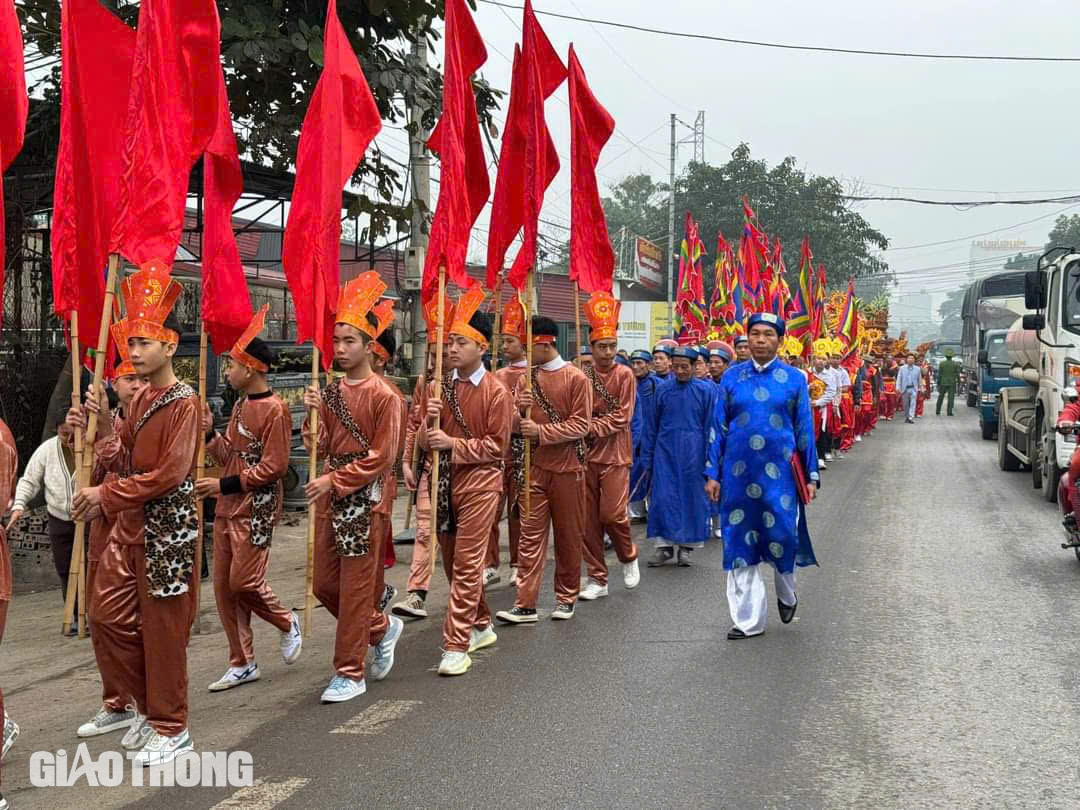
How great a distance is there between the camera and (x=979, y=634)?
6.89 metres

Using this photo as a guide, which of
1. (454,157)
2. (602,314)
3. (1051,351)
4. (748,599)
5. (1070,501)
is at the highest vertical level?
(454,157)

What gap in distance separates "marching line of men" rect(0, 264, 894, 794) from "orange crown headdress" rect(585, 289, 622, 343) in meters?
0.02

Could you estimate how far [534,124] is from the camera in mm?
7637

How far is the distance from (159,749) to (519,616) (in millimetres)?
2886

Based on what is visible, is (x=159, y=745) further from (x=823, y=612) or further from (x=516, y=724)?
(x=823, y=612)

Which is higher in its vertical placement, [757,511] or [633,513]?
[757,511]

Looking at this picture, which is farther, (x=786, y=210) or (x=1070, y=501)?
→ (x=786, y=210)

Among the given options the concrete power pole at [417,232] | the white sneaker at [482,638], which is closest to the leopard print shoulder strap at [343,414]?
the white sneaker at [482,638]

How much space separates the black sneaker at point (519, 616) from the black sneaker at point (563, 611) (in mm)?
171

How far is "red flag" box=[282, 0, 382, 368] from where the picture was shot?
240 inches

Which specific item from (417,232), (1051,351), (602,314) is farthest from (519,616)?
(1051,351)

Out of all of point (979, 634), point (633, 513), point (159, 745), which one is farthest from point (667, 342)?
point (159, 745)

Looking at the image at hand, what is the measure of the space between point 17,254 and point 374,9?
4354 millimetres

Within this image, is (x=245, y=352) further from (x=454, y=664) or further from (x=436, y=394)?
(x=454, y=664)
